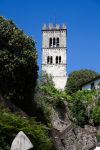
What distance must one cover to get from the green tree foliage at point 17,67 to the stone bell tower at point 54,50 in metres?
72.8

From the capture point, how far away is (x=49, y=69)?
377 feet

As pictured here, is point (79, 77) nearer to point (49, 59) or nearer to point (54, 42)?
point (49, 59)

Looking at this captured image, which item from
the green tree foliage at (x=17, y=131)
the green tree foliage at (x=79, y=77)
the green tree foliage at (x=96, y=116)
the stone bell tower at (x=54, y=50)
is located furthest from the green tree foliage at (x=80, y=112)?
the stone bell tower at (x=54, y=50)

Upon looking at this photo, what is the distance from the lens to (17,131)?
20859mm

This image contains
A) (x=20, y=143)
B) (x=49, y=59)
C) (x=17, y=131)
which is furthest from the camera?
(x=49, y=59)

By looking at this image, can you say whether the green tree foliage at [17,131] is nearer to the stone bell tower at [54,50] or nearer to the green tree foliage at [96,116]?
the green tree foliage at [96,116]

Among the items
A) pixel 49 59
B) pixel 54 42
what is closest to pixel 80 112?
pixel 49 59

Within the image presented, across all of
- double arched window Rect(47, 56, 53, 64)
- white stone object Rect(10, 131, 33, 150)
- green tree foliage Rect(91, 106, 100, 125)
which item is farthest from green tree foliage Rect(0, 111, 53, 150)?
double arched window Rect(47, 56, 53, 64)

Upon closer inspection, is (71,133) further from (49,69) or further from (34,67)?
(49,69)

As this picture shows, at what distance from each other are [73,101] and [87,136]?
794 inches

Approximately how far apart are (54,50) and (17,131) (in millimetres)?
99276

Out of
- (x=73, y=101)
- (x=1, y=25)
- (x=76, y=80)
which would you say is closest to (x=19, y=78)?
(x=1, y=25)

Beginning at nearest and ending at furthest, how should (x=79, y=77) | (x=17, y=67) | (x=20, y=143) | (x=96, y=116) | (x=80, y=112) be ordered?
(x=20, y=143)
(x=17, y=67)
(x=80, y=112)
(x=96, y=116)
(x=79, y=77)

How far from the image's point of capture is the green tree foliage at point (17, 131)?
798 inches
